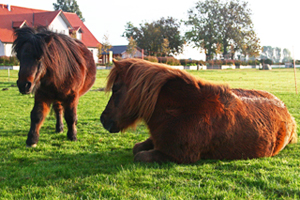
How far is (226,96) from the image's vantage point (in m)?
4.11

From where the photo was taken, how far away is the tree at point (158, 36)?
70.7m

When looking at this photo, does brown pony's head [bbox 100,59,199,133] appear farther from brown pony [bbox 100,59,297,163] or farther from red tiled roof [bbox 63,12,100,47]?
red tiled roof [bbox 63,12,100,47]

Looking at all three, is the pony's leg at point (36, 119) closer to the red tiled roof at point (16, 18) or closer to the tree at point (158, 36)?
the red tiled roof at point (16, 18)

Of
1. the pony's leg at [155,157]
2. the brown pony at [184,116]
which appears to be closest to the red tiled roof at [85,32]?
the brown pony at [184,116]

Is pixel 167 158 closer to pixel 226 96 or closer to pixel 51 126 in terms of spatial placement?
pixel 226 96

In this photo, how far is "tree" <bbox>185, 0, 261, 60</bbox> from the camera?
248ft

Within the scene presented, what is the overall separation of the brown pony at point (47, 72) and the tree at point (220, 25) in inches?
2846

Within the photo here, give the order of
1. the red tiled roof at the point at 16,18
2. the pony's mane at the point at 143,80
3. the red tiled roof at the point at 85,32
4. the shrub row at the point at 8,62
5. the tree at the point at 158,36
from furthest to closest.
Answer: the tree at the point at 158,36 → the red tiled roof at the point at 85,32 → the red tiled roof at the point at 16,18 → the shrub row at the point at 8,62 → the pony's mane at the point at 143,80

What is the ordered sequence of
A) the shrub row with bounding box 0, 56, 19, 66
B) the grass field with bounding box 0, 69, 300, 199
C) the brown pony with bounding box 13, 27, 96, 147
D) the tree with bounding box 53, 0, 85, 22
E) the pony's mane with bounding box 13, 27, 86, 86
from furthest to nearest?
1. the tree with bounding box 53, 0, 85, 22
2. the shrub row with bounding box 0, 56, 19, 66
3. the pony's mane with bounding box 13, 27, 86, 86
4. the brown pony with bounding box 13, 27, 96, 147
5. the grass field with bounding box 0, 69, 300, 199

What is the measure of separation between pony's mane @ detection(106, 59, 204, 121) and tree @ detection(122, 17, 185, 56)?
66.1 meters

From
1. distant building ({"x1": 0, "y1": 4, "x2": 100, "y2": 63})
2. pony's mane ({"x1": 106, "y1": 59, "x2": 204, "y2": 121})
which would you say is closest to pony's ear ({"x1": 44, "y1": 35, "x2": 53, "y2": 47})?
pony's mane ({"x1": 106, "y1": 59, "x2": 204, "y2": 121})

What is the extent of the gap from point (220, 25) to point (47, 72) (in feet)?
254

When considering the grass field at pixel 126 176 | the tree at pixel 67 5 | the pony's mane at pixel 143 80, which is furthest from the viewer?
the tree at pixel 67 5

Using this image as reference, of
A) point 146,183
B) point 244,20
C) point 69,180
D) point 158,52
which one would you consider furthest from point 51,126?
point 244,20
